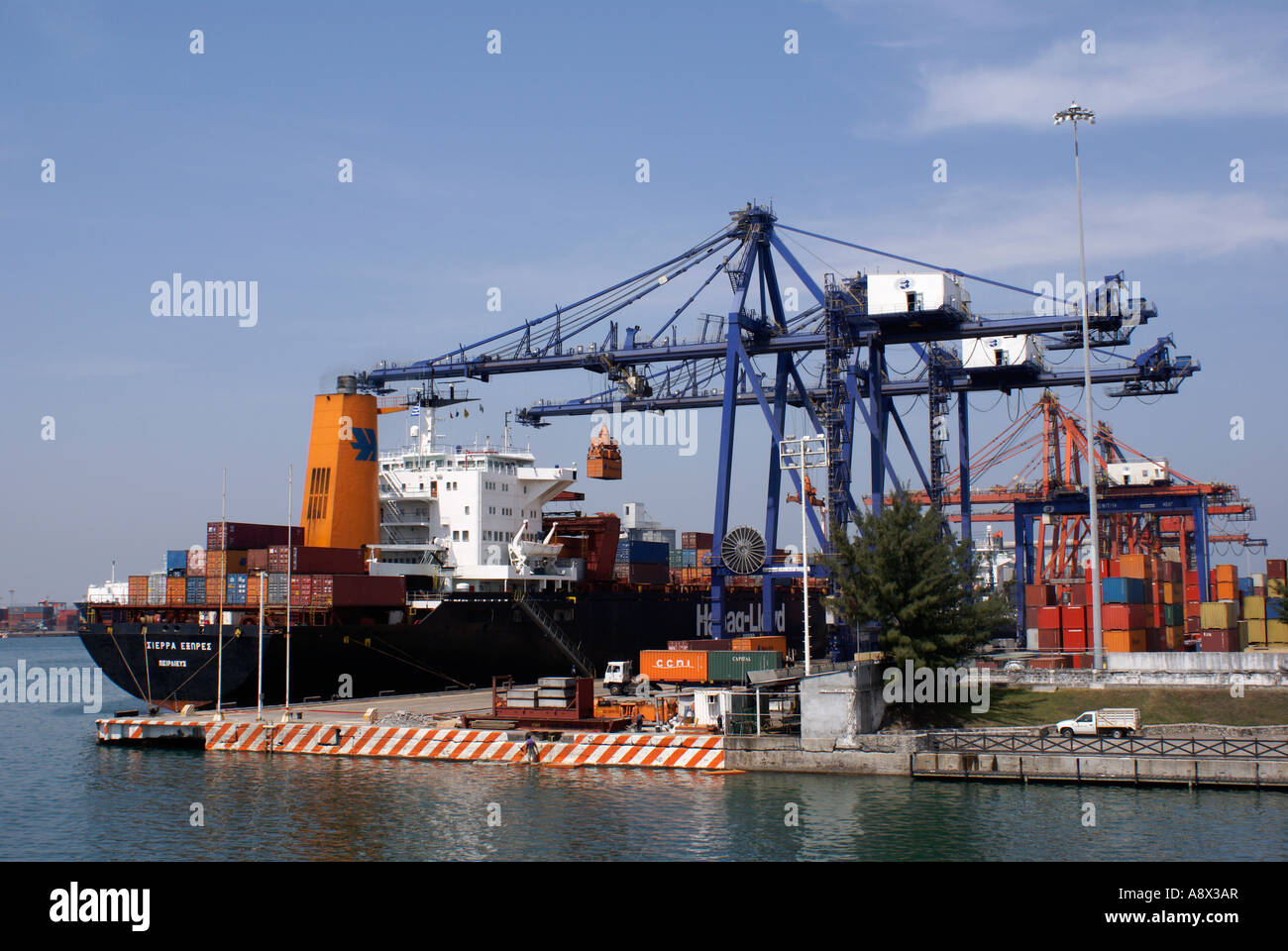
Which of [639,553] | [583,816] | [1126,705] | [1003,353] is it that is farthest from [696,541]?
[583,816]

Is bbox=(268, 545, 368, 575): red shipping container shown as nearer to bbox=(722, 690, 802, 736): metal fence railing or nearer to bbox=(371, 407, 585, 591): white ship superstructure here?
bbox=(371, 407, 585, 591): white ship superstructure

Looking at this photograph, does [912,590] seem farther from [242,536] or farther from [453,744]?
[242,536]

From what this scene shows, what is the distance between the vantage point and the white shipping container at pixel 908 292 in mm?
49938

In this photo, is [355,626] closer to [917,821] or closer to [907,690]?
[907,690]

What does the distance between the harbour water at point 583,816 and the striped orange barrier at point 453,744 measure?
614mm

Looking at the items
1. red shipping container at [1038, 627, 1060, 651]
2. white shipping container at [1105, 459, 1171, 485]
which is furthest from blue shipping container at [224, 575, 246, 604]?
white shipping container at [1105, 459, 1171, 485]

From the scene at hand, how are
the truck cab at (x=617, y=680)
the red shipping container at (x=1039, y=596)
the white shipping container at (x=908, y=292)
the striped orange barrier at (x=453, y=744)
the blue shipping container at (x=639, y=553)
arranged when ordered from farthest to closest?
the blue shipping container at (x=639, y=553) → the red shipping container at (x=1039, y=596) → the white shipping container at (x=908, y=292) → the truck cab at (x=617, y=680) → the striped orange barrier at (x=453, y=744)

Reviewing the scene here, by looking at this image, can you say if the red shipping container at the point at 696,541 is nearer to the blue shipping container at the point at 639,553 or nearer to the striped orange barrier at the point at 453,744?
the blue shipping container at the point at 639,553

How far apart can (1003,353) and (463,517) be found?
2994 centimetres

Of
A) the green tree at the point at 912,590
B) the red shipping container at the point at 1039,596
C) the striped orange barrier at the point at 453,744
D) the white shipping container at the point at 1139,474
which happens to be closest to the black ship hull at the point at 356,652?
the striped orange barrier at the point at 453,744

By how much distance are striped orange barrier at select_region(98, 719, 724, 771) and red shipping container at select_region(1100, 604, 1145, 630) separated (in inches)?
949

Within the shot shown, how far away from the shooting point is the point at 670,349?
5616 cm

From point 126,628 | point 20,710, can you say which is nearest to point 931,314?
point 126,628

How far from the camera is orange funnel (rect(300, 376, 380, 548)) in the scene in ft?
158
